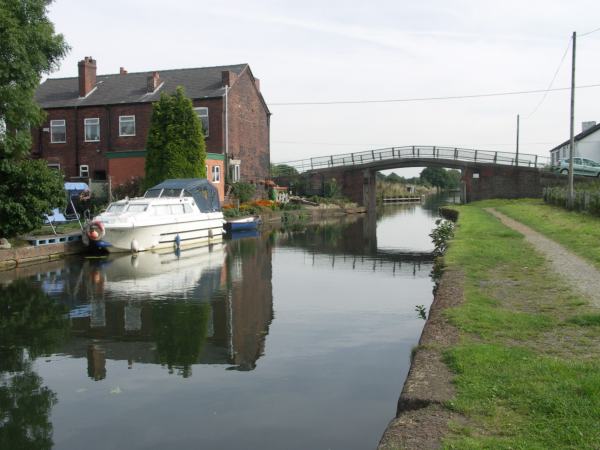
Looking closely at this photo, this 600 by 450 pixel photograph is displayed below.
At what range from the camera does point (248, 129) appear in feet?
141

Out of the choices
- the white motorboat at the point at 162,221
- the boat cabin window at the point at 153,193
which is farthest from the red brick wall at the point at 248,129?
the boat cabin window at the point at 153,193

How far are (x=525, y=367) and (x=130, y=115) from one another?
37.2 meters

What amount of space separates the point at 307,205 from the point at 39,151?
62.9ft

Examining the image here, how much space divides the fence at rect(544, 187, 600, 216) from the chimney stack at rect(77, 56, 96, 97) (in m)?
30.1

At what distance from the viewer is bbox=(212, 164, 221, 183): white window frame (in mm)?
36875

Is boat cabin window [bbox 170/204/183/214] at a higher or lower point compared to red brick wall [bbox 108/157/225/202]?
lower

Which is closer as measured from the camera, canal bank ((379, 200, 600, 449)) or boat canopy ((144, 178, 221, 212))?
canal bank ((379, 200, 600, 449))

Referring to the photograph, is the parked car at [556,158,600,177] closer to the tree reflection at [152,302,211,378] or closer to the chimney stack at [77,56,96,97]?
the chimney stack at [77,56,96,97]

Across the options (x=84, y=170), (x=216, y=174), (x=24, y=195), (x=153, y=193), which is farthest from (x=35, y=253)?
(x=84, y=170)

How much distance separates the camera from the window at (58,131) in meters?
41.6

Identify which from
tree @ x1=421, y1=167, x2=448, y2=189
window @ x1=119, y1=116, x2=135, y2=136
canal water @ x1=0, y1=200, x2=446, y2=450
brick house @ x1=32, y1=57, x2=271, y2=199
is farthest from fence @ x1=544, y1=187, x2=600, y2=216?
tree @ x1=421, y1=167, x2=448, y2=189

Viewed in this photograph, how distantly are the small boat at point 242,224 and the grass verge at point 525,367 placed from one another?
2088cm

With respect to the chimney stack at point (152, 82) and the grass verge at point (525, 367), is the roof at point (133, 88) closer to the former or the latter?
the chimney stack at point (152, 82)

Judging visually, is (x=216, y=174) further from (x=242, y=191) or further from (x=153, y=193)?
(x=153, y=193)
